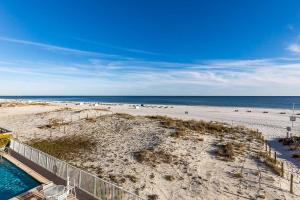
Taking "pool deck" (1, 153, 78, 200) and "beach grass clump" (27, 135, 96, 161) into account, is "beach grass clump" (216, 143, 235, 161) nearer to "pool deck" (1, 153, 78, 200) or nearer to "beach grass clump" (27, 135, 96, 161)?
"beach grass clump" (27, 135, 96, 161)

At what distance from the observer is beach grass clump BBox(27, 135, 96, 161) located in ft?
51.4

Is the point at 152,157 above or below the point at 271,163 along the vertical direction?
below

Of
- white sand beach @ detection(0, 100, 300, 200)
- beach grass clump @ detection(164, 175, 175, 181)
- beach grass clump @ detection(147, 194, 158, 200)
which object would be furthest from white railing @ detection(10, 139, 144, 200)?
beach grass clump @ detection(164, 175, 175, 181)

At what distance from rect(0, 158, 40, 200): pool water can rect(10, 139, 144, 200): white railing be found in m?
0.99

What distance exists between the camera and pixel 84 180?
980 centimetres

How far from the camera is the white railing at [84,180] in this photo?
28.6 feet

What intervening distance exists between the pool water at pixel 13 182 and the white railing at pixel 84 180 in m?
0.99

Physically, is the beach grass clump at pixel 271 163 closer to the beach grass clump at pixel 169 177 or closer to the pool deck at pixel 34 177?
the beach grass clump at pixel 169 177

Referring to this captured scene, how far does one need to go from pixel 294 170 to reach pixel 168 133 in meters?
10.4

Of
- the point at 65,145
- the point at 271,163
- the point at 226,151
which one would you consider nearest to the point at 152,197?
the point at 226,151

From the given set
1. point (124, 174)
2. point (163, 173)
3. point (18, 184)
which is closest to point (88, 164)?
point (124, 174)

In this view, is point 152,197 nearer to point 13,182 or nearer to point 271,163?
point 13,182

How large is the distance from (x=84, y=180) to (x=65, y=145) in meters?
9.05

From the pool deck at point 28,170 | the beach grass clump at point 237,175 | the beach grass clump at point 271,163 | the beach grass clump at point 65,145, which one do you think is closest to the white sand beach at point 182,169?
the beach grass clump at point 237,175
